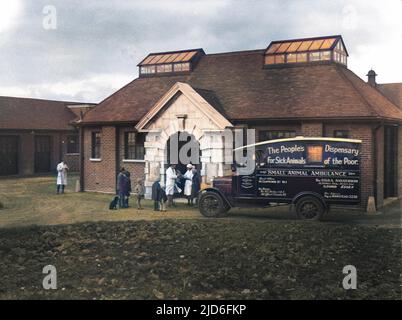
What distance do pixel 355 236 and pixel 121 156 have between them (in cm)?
1250

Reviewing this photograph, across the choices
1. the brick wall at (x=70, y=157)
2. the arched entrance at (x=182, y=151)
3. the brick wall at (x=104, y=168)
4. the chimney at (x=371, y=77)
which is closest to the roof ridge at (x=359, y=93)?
the arched entrance at (x=182, y=151)

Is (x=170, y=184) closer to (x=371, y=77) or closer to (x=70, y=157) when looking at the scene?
(x=371, y=77)

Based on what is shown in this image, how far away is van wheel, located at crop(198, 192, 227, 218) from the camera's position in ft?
54.6

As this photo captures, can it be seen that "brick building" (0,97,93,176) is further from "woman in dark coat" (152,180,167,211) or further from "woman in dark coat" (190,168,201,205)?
"woman in dark coat" (152,180,167,211)

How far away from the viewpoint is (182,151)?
827 inches

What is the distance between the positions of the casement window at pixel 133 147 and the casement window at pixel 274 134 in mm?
5806

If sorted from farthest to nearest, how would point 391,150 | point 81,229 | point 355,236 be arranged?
point 391,150 < point 81,229 < point 355,236

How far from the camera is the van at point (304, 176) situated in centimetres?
1504

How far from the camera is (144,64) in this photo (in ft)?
82.0

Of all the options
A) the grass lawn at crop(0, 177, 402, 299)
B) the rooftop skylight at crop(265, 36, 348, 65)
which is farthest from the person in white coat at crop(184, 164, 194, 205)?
the rooftop skylight at crop(265, 36, 348, 65)

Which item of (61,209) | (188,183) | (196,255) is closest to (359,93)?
(188,183)
